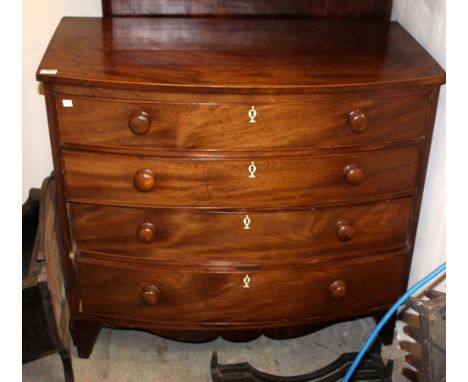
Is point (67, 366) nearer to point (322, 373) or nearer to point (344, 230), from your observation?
point (322, 373)

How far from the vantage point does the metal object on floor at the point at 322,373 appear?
2082 millimetres

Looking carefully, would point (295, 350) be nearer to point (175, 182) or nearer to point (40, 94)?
point (175, 182)

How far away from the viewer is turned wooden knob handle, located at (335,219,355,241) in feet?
6.32

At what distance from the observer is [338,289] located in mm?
2002

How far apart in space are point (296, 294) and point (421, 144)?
0.56 meters

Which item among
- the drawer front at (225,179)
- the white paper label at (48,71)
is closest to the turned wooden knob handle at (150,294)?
the drawer front at (225,179)

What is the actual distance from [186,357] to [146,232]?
1.80 ft

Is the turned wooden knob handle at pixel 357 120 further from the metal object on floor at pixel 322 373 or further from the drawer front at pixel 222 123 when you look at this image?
the metal object on floor at pixel 322 373

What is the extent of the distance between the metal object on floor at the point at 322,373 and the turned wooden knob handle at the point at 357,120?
29.5 inches

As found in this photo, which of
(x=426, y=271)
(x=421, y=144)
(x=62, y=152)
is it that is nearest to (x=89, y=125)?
(x=62, y=152)

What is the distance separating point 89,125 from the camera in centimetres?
176

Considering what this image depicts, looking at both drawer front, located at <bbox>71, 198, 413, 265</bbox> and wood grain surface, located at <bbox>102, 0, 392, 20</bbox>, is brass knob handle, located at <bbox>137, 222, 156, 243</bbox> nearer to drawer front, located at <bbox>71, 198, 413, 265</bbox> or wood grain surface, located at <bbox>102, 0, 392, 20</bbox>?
drawer front, located at <bbox>71, 198, 413, 265</bbox>

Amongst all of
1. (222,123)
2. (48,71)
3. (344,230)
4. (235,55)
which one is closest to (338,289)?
(344,230)

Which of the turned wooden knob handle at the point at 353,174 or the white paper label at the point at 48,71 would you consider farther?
the turned wooden knob handle at the point at 353,174
